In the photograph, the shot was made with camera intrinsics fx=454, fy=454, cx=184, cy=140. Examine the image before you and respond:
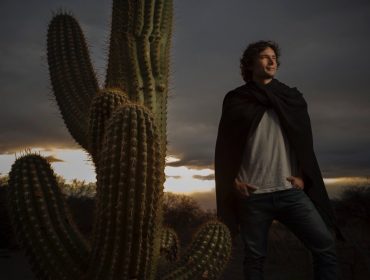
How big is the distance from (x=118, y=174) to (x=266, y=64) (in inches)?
77.1

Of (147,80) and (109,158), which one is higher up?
(147,80)

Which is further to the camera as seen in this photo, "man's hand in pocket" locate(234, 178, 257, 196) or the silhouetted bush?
the silhouetted bush

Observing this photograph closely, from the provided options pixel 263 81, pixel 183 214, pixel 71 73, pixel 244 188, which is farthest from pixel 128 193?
pixel 183 214

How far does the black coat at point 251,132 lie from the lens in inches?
168

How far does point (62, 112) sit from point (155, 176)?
7.92ft

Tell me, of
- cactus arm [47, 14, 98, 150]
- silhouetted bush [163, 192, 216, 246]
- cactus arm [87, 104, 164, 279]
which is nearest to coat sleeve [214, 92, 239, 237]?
cactus arm [87, 104, 164, 279]

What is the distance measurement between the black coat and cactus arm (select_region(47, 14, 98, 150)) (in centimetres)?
162

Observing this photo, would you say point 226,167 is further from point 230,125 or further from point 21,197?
point 21,197

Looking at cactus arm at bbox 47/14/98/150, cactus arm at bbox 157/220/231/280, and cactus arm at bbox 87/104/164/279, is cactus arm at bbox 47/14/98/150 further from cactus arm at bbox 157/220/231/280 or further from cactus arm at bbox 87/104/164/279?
cactus arm at bbox 87/104/164/279

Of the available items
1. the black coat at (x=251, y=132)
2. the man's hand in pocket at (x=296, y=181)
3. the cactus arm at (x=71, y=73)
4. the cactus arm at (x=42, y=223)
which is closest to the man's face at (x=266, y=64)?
the black coat at (x=251, y=132)

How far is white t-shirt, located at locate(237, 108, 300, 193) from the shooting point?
401 cm

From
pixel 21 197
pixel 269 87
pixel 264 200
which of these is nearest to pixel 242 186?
pixel 264 200

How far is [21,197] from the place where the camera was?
3883 mm

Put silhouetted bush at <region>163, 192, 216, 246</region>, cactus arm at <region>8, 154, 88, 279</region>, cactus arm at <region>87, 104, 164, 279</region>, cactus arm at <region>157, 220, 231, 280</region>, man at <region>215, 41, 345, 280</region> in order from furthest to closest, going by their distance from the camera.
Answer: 1. silhouetted bush at <region>163, 192, 216, 246</region>
2. cactus arm at <region>157, 220, 231, 280</region>
3. man at <region>215, 41, 345, 280</region>
4. cactus arm at <region>8, 154, 88, 279</region>
5. cactus arm at <region>87, 104, 164, 279</region>
